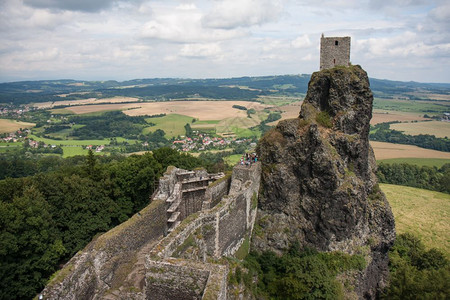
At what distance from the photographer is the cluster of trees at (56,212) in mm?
21328

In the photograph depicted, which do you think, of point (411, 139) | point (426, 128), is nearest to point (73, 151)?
point (411, 139)

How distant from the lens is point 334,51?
29469 mm

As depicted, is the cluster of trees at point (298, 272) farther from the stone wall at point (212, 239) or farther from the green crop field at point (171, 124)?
the green crop field at point (171, 124)

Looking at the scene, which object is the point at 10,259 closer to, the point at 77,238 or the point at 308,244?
the point at 77,238

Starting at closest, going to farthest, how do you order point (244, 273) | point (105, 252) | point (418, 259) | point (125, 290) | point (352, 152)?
point (125, 290), point (105, 252), point (244, 273), point (352, 152), point (418, 259)

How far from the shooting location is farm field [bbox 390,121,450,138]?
125 meters

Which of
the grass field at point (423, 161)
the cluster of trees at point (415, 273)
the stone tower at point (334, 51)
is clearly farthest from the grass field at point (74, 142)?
the cluster of trees at point (415, 273)

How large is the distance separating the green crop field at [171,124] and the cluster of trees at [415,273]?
90.0 meters

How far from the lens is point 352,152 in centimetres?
2766

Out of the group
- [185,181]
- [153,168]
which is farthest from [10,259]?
[153,168]

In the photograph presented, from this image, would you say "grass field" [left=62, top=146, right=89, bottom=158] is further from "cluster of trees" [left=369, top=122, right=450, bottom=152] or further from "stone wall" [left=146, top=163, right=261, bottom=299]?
"cluster of trees" [left=369, top=122, right=450, bottom=152]

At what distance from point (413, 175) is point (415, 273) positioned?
5341cm

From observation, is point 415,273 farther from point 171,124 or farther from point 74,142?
point 171,124

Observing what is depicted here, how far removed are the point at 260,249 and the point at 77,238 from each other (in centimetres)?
1537
